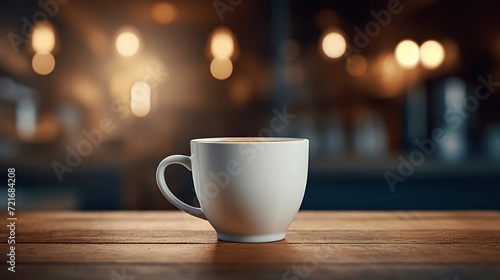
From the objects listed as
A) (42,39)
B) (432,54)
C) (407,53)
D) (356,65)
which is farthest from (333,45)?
(42,39)

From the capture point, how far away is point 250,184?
0.56 metres

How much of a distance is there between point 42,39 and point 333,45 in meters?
1.23

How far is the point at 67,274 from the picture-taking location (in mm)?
471

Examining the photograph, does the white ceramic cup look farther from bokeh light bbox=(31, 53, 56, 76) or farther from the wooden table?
bokeh light bbox=(31, 53, 56, 76)

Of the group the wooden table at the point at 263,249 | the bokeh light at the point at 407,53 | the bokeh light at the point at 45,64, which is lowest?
the wooden table at the point at 263,249

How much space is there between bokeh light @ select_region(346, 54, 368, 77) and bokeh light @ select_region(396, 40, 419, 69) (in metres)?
A: 0.14

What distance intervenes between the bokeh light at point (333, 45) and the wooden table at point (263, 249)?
5.82ft

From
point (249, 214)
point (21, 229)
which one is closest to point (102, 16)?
point (21, 229)

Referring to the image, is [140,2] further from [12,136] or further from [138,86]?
[12,136]

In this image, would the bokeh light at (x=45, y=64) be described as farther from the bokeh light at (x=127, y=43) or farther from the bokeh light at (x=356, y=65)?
the bokeh light at (x=356, y=65)

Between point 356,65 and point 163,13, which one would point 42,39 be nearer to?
point 163,13

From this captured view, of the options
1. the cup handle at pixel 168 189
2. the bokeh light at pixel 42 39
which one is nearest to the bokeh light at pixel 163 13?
the bokeh light at pixel 42 39

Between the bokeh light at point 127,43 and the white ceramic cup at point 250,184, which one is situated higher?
the bokeh light at point 127,43

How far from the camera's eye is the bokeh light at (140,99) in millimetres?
2603
